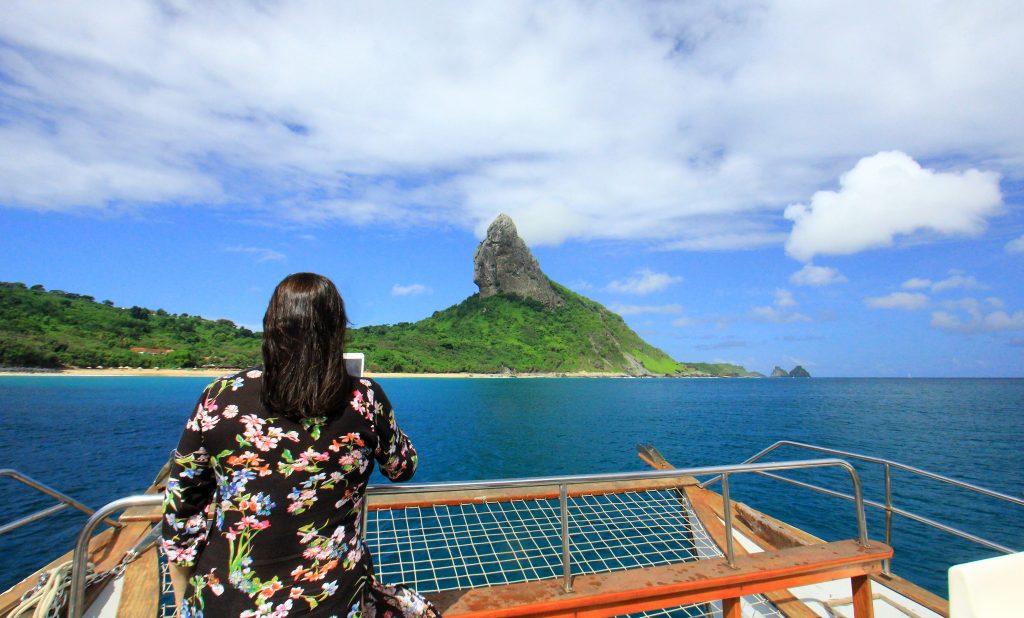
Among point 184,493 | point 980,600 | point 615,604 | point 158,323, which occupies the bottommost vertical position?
point 615,604

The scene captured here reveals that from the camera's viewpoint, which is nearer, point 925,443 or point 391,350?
point 925,443

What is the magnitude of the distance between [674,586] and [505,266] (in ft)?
428

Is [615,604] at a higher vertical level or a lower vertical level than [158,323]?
lower

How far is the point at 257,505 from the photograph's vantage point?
5.14 feet

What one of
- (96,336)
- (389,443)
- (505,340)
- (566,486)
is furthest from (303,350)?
(505,340)

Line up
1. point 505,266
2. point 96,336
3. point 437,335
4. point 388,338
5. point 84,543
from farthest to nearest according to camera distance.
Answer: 1. point 505,266
2. point 437,335
3. point 388,338
4. point 96,336
5. point 84,543

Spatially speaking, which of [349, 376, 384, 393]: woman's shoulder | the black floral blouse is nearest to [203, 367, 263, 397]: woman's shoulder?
the black floral blouse

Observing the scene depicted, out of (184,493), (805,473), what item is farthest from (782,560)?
(805,473)

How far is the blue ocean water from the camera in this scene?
39.1 ft

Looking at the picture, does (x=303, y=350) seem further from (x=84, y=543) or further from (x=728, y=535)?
(x=728, y=535)

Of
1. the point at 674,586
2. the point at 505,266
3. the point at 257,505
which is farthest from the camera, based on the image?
the point at 505,266

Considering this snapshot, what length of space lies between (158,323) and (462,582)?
118 m

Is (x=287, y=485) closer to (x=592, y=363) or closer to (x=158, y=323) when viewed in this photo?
(x=158, y=323)

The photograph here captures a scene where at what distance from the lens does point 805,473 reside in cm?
1844
